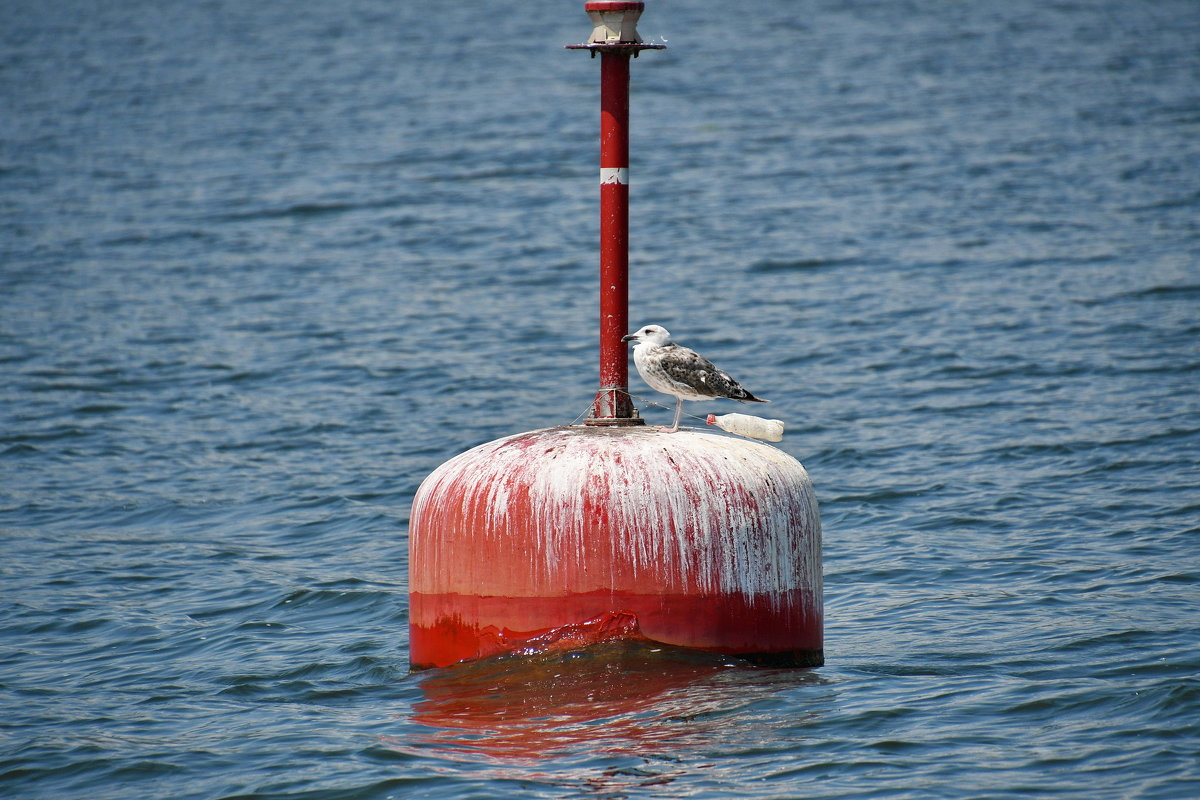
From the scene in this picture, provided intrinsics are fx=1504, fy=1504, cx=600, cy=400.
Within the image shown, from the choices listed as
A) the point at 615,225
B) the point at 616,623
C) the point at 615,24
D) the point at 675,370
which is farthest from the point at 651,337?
the point at 615,24

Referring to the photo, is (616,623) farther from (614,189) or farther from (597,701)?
(614,189)

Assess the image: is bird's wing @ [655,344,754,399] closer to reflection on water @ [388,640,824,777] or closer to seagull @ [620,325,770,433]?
seagull @ [620,325,770,433]

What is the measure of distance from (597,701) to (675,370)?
1539 mm

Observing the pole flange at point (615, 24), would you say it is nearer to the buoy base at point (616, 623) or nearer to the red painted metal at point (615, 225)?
→ the red painted metal at point (615, 225)

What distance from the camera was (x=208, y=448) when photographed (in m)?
13.5

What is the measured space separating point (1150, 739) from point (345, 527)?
6198 mm

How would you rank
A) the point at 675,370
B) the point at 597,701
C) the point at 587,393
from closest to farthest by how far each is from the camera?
1. the point at 597,701
2. the point at 675,370
3. the point at 587,393

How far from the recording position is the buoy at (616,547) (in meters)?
6.39

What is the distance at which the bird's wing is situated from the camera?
22.7ft

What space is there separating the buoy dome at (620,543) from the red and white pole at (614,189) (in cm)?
41

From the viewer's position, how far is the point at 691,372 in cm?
694

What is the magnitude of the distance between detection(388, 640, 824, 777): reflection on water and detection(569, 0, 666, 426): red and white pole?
117cm

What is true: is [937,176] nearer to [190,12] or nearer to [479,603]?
[479,603]

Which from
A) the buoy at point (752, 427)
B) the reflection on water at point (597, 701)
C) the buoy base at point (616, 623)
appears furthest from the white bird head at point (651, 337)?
the reflection on water at point (597, 701)
